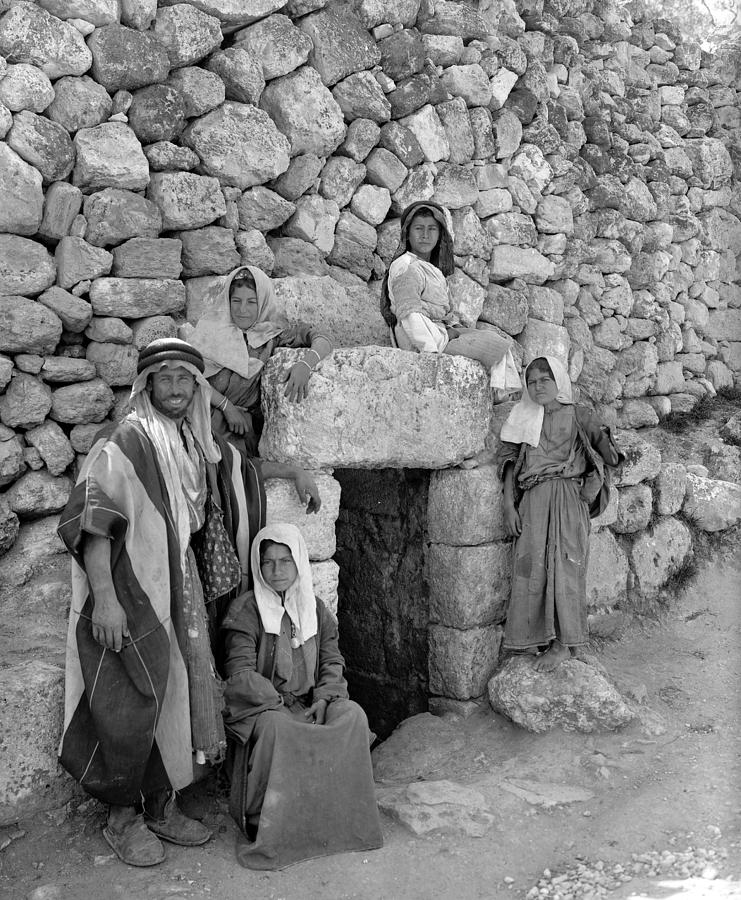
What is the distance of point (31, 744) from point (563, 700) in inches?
98.3

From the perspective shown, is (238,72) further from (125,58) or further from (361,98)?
(361,98)

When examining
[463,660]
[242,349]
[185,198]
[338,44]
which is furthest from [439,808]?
[338,44]

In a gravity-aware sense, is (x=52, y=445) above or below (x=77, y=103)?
below

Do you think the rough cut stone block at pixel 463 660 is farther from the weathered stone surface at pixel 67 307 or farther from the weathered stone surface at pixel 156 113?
the weathered stone surface at pixel 156 113

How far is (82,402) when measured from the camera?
4371mm

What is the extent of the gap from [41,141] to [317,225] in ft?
5.39

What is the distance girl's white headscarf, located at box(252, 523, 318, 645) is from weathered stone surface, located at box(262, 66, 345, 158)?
2267 mm

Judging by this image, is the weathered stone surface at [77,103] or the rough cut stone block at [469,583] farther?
the rough cut stone block at [469,583]

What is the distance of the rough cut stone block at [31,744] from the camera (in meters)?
3.35

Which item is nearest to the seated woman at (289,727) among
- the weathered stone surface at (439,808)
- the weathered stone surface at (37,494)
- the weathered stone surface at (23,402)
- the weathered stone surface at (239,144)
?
the weathered stone surface at (439,808)

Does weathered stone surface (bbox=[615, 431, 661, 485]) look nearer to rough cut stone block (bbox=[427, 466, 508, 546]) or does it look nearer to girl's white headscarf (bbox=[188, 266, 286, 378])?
rough cut stone block (bbox=[427, 466, 508, 546])

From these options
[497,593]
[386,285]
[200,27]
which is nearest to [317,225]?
[386,285]

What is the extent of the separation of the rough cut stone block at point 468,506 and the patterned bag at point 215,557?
1474 millimetres

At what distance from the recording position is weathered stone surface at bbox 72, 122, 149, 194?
436cm
